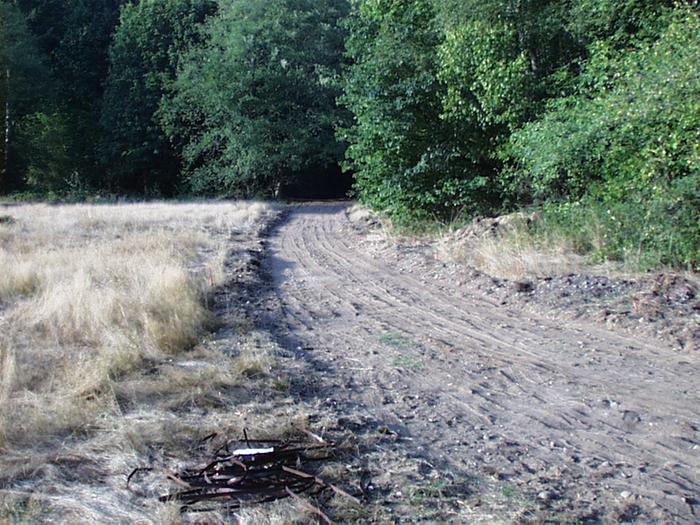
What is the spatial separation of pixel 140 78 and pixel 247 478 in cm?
3673

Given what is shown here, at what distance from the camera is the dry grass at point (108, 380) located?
4.11 metres

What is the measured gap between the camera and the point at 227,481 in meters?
4.07

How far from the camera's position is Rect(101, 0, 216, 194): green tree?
36781 millimetres

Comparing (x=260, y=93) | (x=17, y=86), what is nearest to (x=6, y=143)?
(x=17, y=86)

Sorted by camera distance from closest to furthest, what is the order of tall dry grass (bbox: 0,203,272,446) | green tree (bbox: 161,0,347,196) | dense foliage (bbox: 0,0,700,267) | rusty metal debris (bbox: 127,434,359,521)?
rusty metal debris (bbox: 127,434,359,521)
tall dry grass (bbox: 0,203,272,446)
dense foliage (bbox: 0,0,700,267)
green tree (bbox: 161,0,347,196)

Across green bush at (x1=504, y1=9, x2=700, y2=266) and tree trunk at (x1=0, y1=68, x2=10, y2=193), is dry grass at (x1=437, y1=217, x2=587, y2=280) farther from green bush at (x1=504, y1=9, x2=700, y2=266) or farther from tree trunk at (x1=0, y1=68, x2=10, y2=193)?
tree trunk at (x1=0, y1=68, x2=10, y2=193)

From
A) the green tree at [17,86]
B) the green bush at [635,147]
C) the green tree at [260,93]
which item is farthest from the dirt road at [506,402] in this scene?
the green tree at [17,86]

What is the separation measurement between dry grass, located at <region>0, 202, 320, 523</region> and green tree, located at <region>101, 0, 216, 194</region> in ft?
89.3

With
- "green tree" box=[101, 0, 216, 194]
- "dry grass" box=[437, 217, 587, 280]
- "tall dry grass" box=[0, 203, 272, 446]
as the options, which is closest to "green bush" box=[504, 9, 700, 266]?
"dry grass" box=[437, 217, 587, 280]

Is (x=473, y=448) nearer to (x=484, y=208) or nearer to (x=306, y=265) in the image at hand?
(x=306, y=265)

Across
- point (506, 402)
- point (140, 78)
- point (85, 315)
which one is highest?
point (140, 78)

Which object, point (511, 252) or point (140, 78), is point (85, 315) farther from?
point (140, 78)

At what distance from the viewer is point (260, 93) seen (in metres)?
34.1

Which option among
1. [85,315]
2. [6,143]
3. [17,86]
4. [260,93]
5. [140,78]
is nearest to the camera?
[85,315]
